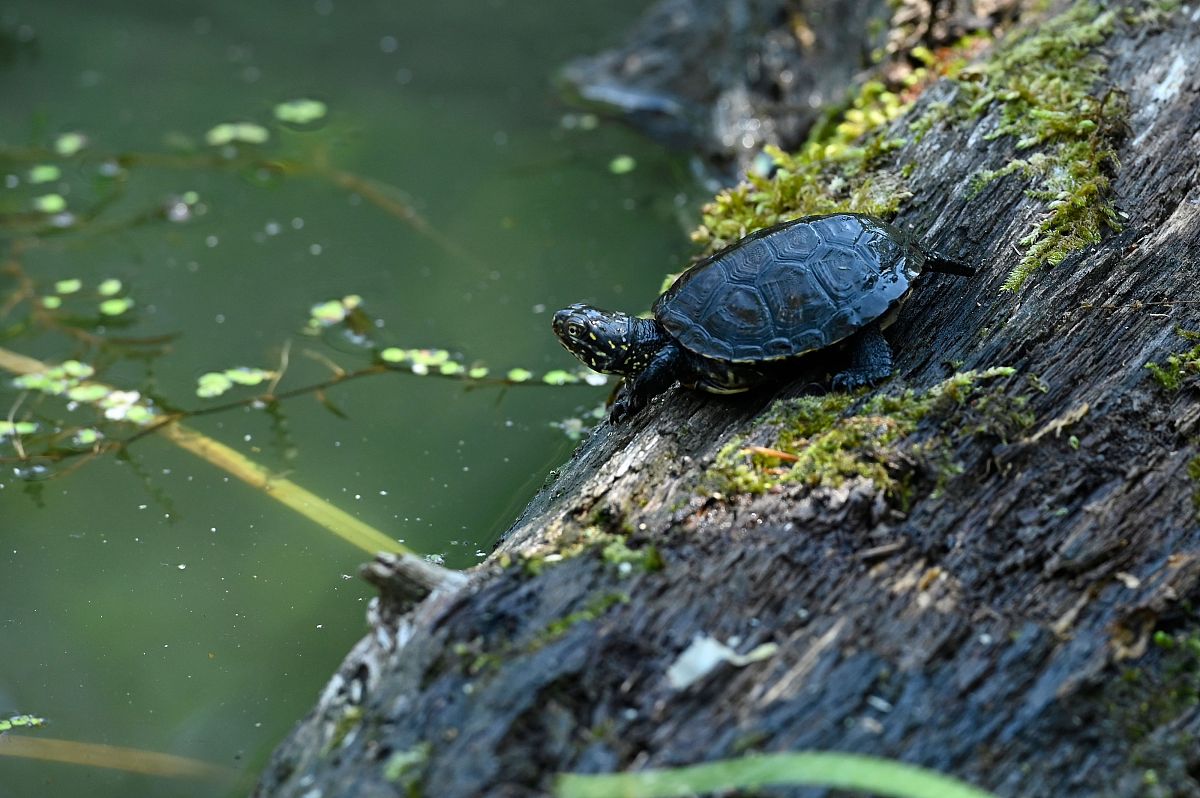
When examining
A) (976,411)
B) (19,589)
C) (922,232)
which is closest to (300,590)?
(19,589)

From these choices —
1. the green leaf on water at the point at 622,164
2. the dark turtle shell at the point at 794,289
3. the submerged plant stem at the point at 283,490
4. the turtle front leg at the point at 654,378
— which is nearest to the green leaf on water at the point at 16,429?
the submerged plant stem at the point at 283,490

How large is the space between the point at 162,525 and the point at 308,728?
1.85 meters

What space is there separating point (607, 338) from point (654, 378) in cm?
26

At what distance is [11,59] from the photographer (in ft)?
26.8

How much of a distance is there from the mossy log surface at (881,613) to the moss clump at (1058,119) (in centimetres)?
37

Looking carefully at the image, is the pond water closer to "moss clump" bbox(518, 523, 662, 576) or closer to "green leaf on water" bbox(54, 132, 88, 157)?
"green leaf on water" bbox(54, 132, 88, 157)

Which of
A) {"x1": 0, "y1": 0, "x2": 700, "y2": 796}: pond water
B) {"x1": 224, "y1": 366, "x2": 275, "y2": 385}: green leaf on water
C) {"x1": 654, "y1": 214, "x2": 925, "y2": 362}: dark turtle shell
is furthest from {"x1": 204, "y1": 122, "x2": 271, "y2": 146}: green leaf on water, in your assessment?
{"x1": 654, "y1": 214, "x2": 925, "y2": 362}: dark turtle shell

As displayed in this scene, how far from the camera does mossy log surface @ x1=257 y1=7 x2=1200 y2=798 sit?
2.21m

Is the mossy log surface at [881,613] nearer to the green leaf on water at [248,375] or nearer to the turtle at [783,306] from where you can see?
the turtle at [783,306]

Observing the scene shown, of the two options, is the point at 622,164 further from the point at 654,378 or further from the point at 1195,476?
the point at 1195,476

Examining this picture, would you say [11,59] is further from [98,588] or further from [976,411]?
[976,411]

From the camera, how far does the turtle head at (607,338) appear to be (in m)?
3.47

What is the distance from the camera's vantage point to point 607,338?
3.49 meters

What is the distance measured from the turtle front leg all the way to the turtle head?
0.06 metres
